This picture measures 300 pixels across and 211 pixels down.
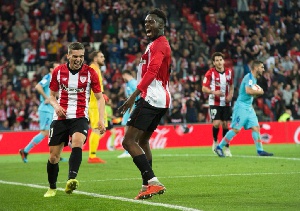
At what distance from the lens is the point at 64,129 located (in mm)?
9930

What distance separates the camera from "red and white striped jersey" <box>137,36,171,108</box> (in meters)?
9.02

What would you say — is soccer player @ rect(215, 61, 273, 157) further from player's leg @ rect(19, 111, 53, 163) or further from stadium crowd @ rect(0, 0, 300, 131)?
stadium crowd @ rect(0, 0, 300, 131)

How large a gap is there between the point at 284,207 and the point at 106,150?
1555 cm

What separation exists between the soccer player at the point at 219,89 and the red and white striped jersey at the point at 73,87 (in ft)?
25.8

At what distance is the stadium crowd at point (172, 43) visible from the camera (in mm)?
25859

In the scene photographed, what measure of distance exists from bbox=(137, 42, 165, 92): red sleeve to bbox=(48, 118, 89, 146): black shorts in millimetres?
1236

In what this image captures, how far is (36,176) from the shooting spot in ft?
43.8

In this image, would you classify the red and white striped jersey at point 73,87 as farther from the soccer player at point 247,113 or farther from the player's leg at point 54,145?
the soccer player at point 247,113

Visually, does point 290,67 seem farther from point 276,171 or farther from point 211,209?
point 211,209

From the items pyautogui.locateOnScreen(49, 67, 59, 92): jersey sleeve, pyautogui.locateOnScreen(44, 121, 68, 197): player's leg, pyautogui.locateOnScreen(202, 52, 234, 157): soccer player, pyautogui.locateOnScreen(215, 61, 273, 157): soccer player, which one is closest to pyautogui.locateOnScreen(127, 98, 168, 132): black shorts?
pyautogui.locateOnScreen(44, 121, 68, 197): player's leg

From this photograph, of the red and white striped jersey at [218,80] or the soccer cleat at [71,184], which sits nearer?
the soccer cleat at [71,184]

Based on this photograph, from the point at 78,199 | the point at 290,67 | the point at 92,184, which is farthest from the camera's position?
the point at 290,67

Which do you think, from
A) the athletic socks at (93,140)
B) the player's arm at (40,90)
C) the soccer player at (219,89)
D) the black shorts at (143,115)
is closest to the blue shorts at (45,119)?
the player's arm at (40,90)

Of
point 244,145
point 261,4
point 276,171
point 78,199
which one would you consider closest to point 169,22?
point 261,4
